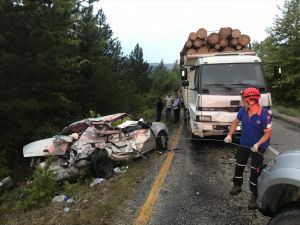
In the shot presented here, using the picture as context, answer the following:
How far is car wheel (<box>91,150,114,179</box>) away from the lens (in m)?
7.47

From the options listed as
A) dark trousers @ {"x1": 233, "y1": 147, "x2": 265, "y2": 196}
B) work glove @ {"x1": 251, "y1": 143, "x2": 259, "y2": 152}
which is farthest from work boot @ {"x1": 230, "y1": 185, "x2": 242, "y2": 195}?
work glove @ {"x1": 251, "y1": 143, "x2": 259, "y2": 152}

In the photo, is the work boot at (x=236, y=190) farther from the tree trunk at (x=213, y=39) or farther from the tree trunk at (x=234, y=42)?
the tree trunk at (x=213, y=39)

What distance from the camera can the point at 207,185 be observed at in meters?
6.72

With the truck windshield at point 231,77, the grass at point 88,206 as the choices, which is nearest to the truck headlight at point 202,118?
the truck windshield at point 231,77

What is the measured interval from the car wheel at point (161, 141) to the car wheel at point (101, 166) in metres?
2.31

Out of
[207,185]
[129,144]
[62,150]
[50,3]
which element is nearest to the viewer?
[207,185]

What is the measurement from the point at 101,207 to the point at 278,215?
9.48 ft

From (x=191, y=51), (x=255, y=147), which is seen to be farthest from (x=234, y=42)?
(x=255, y=147)

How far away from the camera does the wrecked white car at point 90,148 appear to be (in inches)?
292

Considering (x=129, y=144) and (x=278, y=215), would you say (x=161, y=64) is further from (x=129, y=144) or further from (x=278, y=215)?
(x=278, y=215)

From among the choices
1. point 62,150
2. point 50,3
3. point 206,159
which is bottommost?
point 206,159

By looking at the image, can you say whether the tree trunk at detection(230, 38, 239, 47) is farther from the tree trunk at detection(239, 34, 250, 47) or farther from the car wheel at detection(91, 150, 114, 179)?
the car wheel at detection(91, 150, 114, 179)

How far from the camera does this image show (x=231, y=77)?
970 cm

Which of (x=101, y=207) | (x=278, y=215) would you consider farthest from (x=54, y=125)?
(x=278, y=215)
